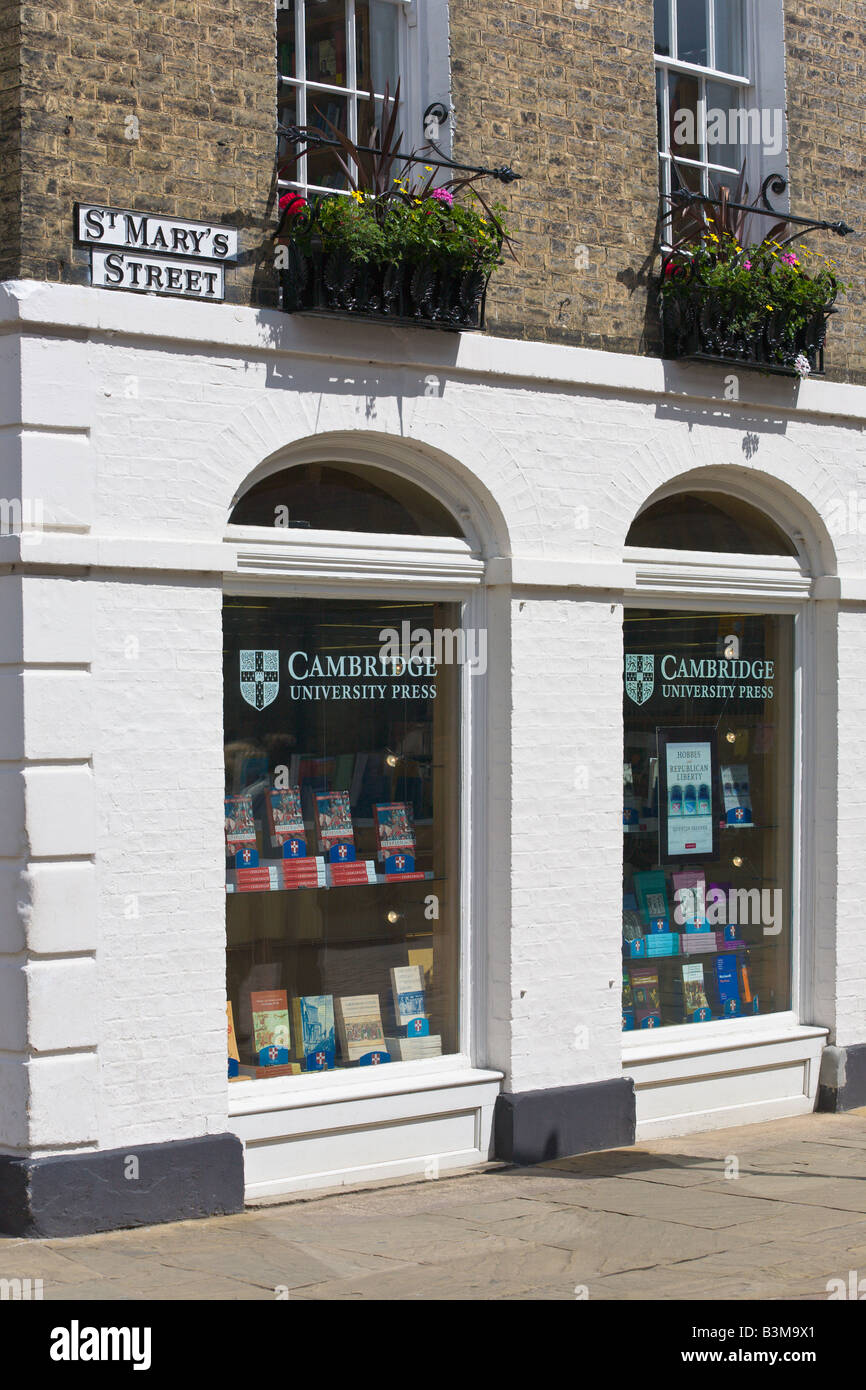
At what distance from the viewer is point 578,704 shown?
9.39 m

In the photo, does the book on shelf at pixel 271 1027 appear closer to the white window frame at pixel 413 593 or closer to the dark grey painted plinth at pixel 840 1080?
the white window frame at pixel 413 593

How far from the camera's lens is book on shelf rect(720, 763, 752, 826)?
34.8ft

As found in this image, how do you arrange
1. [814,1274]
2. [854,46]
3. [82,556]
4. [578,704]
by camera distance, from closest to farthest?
1. [814,1274]
2. [82,556]
3. [578,704]
4. [854,46]

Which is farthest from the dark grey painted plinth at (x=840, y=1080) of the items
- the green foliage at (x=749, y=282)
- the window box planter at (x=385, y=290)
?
A: the window box planter at (x=385, y=290)

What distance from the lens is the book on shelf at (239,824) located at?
332 inches

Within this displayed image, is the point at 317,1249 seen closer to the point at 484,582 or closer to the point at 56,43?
the point at 484,582

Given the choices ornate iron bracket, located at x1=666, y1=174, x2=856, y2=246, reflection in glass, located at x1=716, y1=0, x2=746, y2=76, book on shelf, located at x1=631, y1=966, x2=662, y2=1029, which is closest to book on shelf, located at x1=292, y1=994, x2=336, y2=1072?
book on shelf, located at x1=631, y1=966, x2=662, y2=1029

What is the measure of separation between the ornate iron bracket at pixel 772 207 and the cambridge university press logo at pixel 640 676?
266 centimetres

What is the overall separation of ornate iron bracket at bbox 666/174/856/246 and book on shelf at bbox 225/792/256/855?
14.3 ft

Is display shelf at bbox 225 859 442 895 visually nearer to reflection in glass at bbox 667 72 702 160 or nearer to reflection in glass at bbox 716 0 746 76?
reflection in glass at bbox 667 72 702 160

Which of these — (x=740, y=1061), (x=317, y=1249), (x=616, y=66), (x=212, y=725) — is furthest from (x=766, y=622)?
(x=317, y=1249)

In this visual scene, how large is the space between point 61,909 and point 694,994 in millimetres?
4416

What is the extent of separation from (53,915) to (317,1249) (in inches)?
72.2

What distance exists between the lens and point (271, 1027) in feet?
28.0
